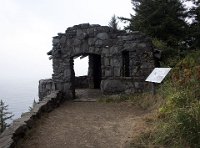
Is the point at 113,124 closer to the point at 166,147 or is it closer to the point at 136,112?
the point at 136,112

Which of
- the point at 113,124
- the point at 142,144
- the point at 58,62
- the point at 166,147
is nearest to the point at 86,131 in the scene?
the point at 113,124

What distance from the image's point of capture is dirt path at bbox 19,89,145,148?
6713mm

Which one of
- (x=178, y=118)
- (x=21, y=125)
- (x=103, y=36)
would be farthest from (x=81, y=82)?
(x=178, y=118)

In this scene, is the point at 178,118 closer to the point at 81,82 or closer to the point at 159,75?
the point at 159,75

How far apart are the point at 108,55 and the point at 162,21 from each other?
3879mm

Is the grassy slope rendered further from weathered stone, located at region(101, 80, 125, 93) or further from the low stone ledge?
weathered stone, located at region(101, 80, 125, 93)

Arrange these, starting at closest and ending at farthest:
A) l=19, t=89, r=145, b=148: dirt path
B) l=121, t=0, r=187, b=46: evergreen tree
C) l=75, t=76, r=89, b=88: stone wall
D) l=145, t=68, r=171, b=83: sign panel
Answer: l=19, t=89, r=145, b=148: dirt path
l=145, t=68, r=171, b=83: sign panel
l=121, t=0, r=187, b=46: evergreen tree
l=75, t=76, r=89, b=88: stone wall

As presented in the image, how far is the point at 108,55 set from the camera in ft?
41.9

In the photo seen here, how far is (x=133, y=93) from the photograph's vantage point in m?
12.3

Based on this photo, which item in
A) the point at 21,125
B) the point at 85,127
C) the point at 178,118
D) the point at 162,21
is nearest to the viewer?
the point at 178,118

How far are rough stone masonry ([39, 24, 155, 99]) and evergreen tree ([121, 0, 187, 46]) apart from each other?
2.81m

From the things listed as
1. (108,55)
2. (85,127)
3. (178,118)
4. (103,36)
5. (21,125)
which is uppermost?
(103,36)

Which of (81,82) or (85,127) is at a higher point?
(81,82)

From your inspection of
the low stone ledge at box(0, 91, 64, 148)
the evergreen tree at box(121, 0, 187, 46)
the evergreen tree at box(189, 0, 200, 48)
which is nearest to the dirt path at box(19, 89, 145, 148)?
the low stone ledge at box(0, 91, 64, 148)
